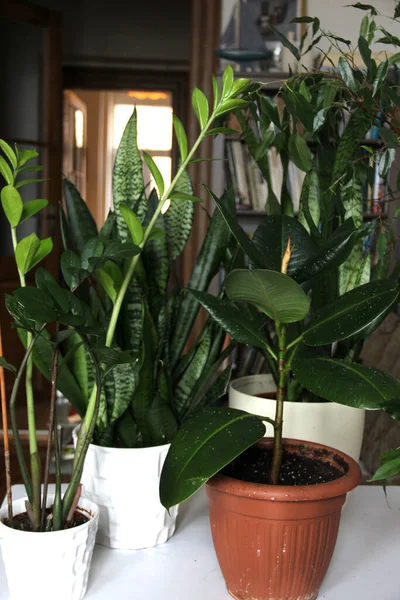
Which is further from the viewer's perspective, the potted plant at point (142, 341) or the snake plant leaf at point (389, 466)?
the potted plant at point (142, 341)

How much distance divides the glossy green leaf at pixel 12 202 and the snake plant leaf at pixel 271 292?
0.75ft

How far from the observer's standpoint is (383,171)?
78cm

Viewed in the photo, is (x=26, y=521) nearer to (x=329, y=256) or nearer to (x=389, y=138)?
(x=329, y=256)

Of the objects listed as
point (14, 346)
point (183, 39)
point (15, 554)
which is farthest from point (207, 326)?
point (183, 39)

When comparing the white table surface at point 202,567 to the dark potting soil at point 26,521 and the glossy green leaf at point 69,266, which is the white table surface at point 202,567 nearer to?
the dark potting soil at point 26,521

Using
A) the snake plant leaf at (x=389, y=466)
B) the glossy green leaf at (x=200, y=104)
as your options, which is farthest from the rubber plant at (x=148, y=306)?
the snake plant leaf at (x=389, y=466)

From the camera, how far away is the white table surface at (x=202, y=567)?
0.76m

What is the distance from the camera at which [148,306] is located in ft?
2.93

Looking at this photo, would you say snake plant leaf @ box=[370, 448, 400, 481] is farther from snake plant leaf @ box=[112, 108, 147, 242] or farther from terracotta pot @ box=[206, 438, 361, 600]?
snake plant leaf @ box=[112, 108, 147, 242]

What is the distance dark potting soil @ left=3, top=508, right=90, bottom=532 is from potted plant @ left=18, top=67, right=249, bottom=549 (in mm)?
69

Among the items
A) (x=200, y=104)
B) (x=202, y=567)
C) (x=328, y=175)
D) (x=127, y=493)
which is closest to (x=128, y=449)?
(x=127, y=493)

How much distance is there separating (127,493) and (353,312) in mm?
353

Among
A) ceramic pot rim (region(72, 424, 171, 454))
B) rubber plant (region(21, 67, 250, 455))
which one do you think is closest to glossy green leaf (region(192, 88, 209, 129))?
rubber plant (region(21, 67, 250, 455))

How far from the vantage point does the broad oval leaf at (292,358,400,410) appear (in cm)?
62
